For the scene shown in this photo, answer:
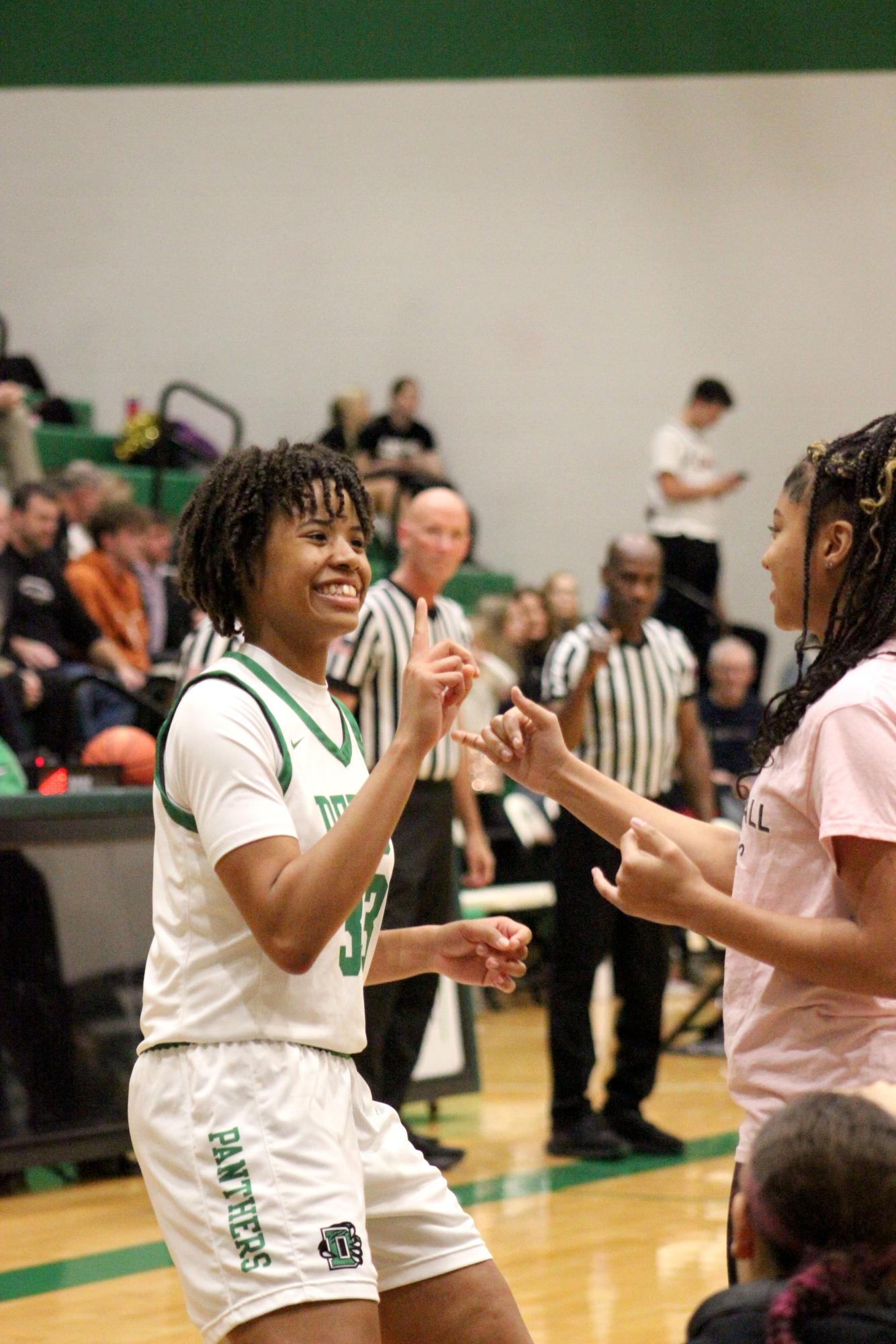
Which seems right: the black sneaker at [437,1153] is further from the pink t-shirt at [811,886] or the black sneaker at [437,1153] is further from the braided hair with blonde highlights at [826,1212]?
the braided hair with blonde highlights at [826,1212]

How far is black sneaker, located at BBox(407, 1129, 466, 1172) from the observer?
580 cm

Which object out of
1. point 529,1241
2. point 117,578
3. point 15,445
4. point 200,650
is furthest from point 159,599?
point 529,1241

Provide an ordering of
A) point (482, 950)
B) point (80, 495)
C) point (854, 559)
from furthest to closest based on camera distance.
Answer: point (80, 495)
point (482, 950)
point (854, 559)

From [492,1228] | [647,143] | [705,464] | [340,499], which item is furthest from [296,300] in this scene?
[340,499]

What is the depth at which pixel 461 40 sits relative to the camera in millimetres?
13461

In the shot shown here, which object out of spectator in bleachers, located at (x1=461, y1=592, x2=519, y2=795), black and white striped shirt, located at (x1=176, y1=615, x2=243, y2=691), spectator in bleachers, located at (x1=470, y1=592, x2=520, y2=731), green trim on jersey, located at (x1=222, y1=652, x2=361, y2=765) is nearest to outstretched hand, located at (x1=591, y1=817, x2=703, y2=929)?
green trim on jersey, located at (x1=222, y1=652, x2=361, y2=765)

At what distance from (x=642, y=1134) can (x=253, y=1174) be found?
4231 mm

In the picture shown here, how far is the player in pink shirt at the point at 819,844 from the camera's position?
2.17 metres

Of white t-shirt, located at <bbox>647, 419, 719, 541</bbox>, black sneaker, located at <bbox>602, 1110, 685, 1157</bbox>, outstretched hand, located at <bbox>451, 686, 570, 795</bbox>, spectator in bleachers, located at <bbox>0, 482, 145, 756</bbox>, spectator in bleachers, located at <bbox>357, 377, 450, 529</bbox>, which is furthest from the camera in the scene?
spectator in bleachers, located at <bbox>357, 377, 450, 529</bbox>

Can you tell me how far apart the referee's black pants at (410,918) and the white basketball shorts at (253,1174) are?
2.98 metres

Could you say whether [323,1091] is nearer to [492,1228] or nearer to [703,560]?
[492,1228]

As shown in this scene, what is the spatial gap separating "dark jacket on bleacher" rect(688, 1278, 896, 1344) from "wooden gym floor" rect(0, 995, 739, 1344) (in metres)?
2.34

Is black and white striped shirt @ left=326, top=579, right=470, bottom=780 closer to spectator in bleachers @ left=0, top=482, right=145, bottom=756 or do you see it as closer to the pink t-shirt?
spectator in bleachers @ left=0, top=482, right=145, bottom=756

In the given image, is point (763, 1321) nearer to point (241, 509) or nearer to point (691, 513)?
point (241, 509)
